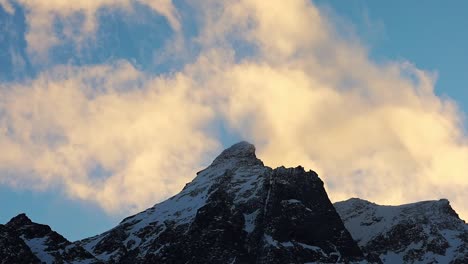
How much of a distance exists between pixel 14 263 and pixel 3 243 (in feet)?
21.8

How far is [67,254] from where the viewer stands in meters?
192

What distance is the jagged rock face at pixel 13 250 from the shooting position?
175250 millimetres

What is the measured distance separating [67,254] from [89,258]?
6383 mm

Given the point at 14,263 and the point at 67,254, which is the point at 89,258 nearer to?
the point at 67,254

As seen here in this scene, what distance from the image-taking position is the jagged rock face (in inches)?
6900

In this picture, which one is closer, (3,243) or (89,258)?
(3,243)

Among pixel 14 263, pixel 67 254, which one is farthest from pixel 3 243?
pixel 67 254

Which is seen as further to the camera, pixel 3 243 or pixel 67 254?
pixel 67 254

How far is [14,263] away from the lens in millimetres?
175000

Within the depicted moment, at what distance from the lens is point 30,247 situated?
19425cm

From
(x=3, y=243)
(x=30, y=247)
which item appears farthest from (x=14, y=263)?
(x=30, y=247)

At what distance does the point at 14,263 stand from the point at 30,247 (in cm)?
1933

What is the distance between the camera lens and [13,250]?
583 feet

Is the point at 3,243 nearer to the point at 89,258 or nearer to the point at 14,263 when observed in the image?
the point at 14,263
